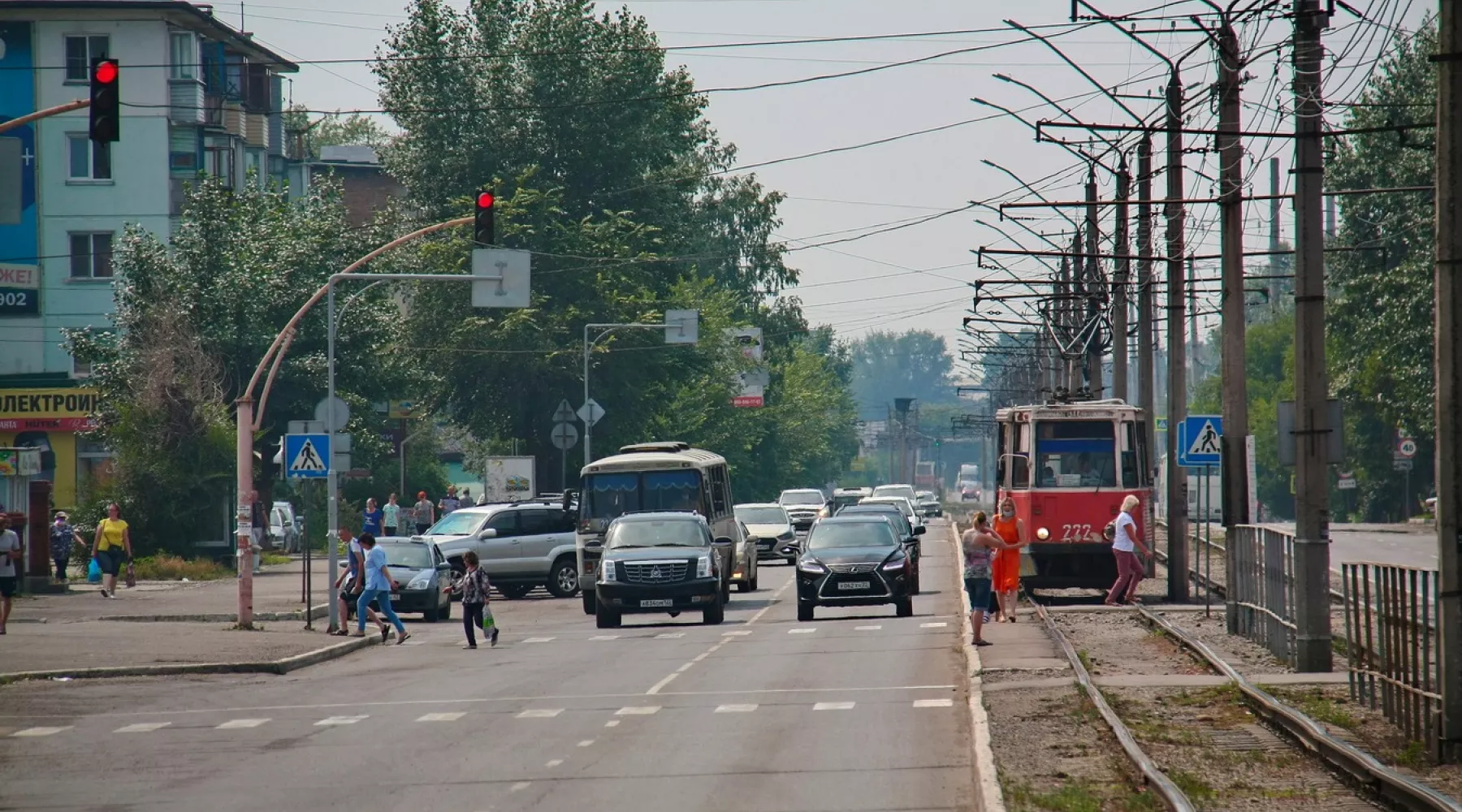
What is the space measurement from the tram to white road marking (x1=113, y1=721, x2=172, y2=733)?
58.6 ft

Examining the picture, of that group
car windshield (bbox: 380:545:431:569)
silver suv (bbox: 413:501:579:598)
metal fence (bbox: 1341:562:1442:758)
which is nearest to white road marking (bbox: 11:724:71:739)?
metal fence (bbox: 1341:562:1442:758)

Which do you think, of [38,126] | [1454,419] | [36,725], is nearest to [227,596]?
[36,725]

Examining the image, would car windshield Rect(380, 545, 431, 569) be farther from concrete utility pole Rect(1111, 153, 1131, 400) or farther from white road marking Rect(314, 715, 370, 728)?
white road marking Rect(314, 715, 370, 728)

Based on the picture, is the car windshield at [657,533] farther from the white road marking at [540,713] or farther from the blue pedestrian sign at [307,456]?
the white road marking at [540,713]

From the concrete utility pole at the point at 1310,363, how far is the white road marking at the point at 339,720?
925cm

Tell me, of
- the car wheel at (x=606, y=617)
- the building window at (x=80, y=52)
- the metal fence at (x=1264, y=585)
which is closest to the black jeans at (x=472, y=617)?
the car wheel at (x=606, y=617)

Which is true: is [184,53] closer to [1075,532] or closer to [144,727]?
[1075,532]

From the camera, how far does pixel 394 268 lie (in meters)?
63.2

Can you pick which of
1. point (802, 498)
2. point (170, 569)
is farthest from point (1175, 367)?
point (802, 498)

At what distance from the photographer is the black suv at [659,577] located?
30.5m

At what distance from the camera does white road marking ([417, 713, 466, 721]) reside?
57.9ft

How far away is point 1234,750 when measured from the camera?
1401 cm

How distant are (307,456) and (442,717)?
12755 millimetres

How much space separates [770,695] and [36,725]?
680 cm
